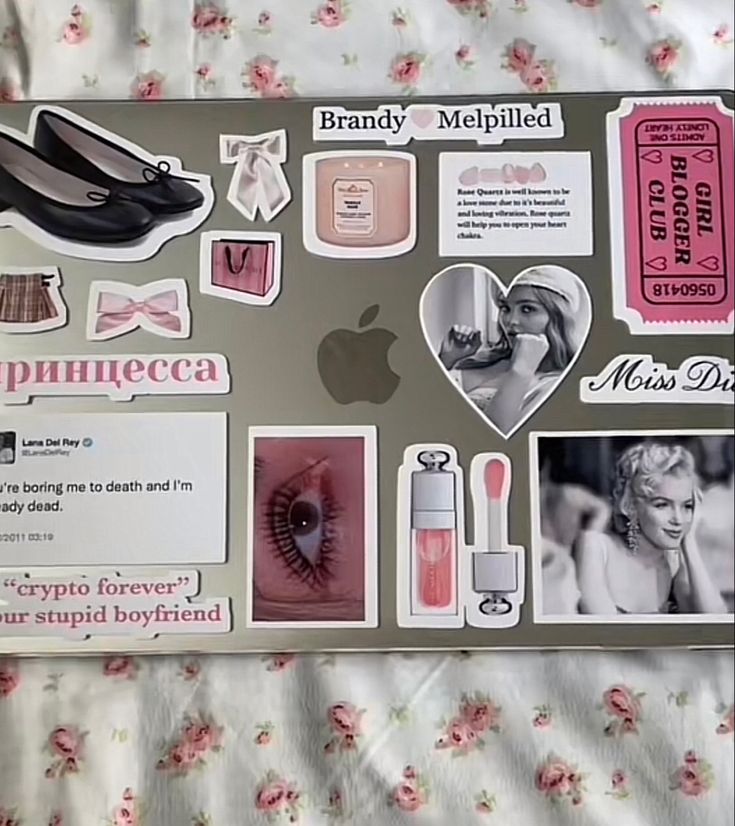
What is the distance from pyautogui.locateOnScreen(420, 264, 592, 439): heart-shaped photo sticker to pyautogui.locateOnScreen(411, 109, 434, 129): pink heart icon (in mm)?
114

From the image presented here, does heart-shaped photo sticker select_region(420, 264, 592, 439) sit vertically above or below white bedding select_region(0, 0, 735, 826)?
above

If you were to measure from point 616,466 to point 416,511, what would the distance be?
0.48 feet

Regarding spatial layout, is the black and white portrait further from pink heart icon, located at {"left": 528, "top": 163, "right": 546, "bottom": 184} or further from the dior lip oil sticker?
pink heart icon, located at {"left": 528, "top": 163, "right": 546, "bottom": 184}

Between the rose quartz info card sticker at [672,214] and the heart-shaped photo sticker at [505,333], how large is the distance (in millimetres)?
40

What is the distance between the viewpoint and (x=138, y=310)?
85cm

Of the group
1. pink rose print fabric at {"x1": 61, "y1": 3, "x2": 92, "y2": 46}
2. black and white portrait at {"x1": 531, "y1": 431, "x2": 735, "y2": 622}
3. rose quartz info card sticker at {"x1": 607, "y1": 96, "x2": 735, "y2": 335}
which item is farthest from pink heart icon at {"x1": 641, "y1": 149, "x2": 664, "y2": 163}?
pink rose print fabric at {"x1": 61, "y1": 3, "x2": 92, "y2": 46}

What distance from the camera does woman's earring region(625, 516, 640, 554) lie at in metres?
0.81

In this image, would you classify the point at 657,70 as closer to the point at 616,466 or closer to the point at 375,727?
the point at 616,466

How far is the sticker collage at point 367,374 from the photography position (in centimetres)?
81

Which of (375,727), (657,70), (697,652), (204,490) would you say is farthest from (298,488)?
(657,70)

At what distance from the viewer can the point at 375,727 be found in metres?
0.80

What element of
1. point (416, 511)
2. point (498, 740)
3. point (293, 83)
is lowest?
point (498, 740)

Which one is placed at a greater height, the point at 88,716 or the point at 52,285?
the point at 52,285

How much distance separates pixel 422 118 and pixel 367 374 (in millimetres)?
203
